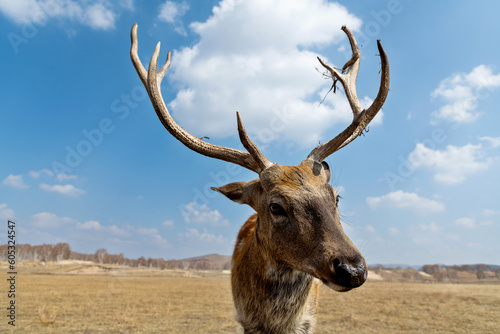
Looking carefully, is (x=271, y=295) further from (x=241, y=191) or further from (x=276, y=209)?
(x=241, y=191)

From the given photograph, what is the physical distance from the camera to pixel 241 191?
13.5ft

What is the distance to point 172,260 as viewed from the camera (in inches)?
6634

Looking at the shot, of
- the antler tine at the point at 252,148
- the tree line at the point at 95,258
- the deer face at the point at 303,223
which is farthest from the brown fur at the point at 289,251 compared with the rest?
the tree line at the point at 95,258

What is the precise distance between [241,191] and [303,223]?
4.00ft

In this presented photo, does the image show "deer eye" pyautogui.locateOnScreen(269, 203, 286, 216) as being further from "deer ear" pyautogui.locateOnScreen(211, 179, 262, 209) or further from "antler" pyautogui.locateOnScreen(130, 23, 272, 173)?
"antler" pyautogui.locateOnScreen(130, 23, 272, 173)

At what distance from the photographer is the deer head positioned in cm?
271

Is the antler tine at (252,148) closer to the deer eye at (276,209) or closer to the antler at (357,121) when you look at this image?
the antler at (357,121)

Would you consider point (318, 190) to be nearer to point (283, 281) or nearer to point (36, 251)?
point (283, 281)

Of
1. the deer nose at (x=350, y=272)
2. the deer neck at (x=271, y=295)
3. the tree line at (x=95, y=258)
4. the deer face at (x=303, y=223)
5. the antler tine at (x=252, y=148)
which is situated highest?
the antler tine at (x=252, y=148)

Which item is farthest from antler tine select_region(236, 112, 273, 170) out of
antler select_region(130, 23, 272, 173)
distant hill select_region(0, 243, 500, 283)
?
distant hill select_region(0, 243, 500, 283)

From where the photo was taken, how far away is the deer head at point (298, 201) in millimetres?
2706

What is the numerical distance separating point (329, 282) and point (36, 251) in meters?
149

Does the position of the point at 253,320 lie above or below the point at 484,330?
above

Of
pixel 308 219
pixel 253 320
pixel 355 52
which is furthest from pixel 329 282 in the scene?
pixel 355 52
